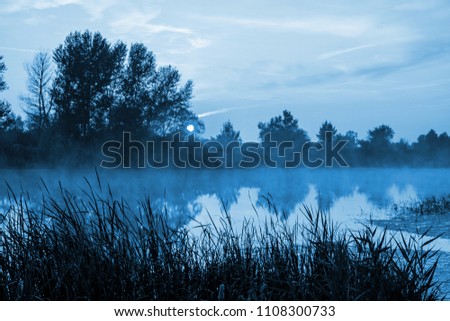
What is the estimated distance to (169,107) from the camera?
721 inches

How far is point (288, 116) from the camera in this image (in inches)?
724

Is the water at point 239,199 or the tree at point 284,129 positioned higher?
the tree at point 284,129

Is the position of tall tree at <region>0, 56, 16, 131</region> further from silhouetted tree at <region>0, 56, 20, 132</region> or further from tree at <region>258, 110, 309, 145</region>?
tree at <region>258, 110, 309, 145</region>

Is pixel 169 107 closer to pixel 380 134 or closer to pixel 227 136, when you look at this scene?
pixel 227 136

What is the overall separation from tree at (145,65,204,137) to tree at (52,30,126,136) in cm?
148

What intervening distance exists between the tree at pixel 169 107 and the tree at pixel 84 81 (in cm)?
148

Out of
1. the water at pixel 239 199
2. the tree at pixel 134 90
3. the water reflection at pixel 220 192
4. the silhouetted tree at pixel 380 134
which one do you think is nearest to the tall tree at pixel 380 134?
the silhouetted tree at pixel 380 134

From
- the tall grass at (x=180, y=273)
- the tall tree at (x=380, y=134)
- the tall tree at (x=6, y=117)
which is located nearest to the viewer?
the tall grass at (x=180, y=273)

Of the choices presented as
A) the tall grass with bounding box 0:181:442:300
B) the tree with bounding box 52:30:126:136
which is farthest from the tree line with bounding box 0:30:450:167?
the tall grass with bounding box 0:181:442:300

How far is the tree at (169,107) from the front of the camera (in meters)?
17.4

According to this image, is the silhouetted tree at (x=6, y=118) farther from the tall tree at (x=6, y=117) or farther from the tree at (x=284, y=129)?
the tree at (x=284, y=129)

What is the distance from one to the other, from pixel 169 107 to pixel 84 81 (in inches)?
118
